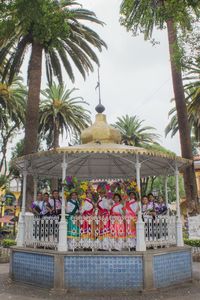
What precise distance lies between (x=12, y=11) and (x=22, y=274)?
785 centimetres

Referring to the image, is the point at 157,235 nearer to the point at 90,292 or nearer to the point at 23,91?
the point at 90,292

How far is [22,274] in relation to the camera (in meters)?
10.5

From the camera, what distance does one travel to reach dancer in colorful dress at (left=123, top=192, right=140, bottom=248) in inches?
389

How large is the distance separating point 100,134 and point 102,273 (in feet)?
16.2

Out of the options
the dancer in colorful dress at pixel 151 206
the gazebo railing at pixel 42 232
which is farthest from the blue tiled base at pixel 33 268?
the dancer in colorful dress at pixel 151 206

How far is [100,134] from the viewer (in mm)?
12273

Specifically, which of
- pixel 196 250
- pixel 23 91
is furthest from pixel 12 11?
pixel 23 91

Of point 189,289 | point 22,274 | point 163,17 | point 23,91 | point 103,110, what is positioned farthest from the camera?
point 23,91

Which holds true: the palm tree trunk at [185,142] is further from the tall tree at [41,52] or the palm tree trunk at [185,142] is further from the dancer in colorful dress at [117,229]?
the dancer in colorful dress at [117,229]

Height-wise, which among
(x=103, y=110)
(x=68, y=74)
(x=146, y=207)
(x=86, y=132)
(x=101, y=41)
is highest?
(x=101, y=41)

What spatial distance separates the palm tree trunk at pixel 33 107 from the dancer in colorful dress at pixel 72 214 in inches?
251

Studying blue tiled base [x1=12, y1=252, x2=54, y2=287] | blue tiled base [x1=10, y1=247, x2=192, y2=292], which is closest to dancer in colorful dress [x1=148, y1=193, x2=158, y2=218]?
blue tiled base [x1=10, y1=247, x2=192, y2=292]

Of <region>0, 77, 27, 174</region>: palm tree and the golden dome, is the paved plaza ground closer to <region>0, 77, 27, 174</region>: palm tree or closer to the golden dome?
the golden dome

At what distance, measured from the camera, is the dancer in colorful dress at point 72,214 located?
9.89 meters
